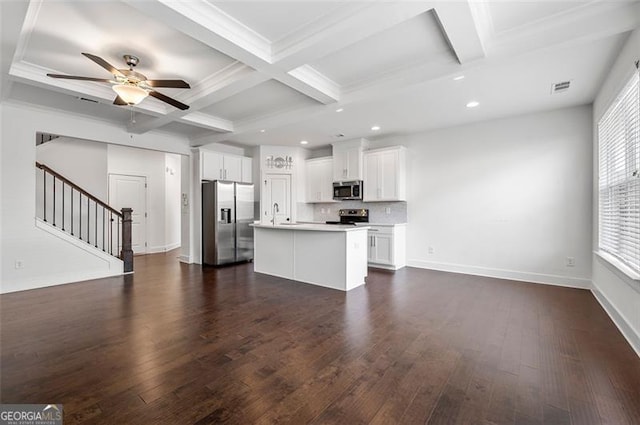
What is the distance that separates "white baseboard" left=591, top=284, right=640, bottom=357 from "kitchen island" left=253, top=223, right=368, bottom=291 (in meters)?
2.86

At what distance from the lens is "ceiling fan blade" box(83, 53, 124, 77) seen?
2427mm

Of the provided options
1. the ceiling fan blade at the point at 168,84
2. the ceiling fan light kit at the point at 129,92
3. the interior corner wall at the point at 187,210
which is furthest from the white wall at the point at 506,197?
the interior corner wall at the point at 187,210

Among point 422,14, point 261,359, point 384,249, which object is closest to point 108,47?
point 422,14

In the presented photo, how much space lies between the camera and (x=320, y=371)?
83.0 inches

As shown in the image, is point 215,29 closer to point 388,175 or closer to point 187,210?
point 388,175

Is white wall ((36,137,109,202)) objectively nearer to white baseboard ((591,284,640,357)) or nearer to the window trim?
the window trim

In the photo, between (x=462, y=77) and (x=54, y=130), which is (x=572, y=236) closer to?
(x=462, y=77)

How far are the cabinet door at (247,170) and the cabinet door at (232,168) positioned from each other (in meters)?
0.09

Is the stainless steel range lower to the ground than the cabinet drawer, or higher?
higher

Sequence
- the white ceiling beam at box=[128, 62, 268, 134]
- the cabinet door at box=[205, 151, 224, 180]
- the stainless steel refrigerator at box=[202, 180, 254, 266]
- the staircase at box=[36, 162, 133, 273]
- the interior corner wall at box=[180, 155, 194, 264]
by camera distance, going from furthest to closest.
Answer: the interior corner wall at box=[180, 155, 194, 264]
the cabinet door at box=[205, 151, 224, 180]
the stainless steel refrigerator at box=[202, 180, 254, 266]
the staircase at box=[36, 162, 133, 273]
the white ceiling beam at box=[128, 62, 268, 134]

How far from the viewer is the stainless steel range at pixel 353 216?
21.3 ft

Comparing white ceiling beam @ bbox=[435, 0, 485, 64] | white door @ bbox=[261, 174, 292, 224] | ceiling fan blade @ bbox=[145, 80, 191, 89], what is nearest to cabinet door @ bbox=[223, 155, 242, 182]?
white door @ bbox=[261, 174, 292, 224]

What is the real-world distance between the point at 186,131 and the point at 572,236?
726 cm

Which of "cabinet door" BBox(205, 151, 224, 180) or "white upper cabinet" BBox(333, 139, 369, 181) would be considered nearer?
"white upper cabinet" BBox(333, 139, 369, 181)
